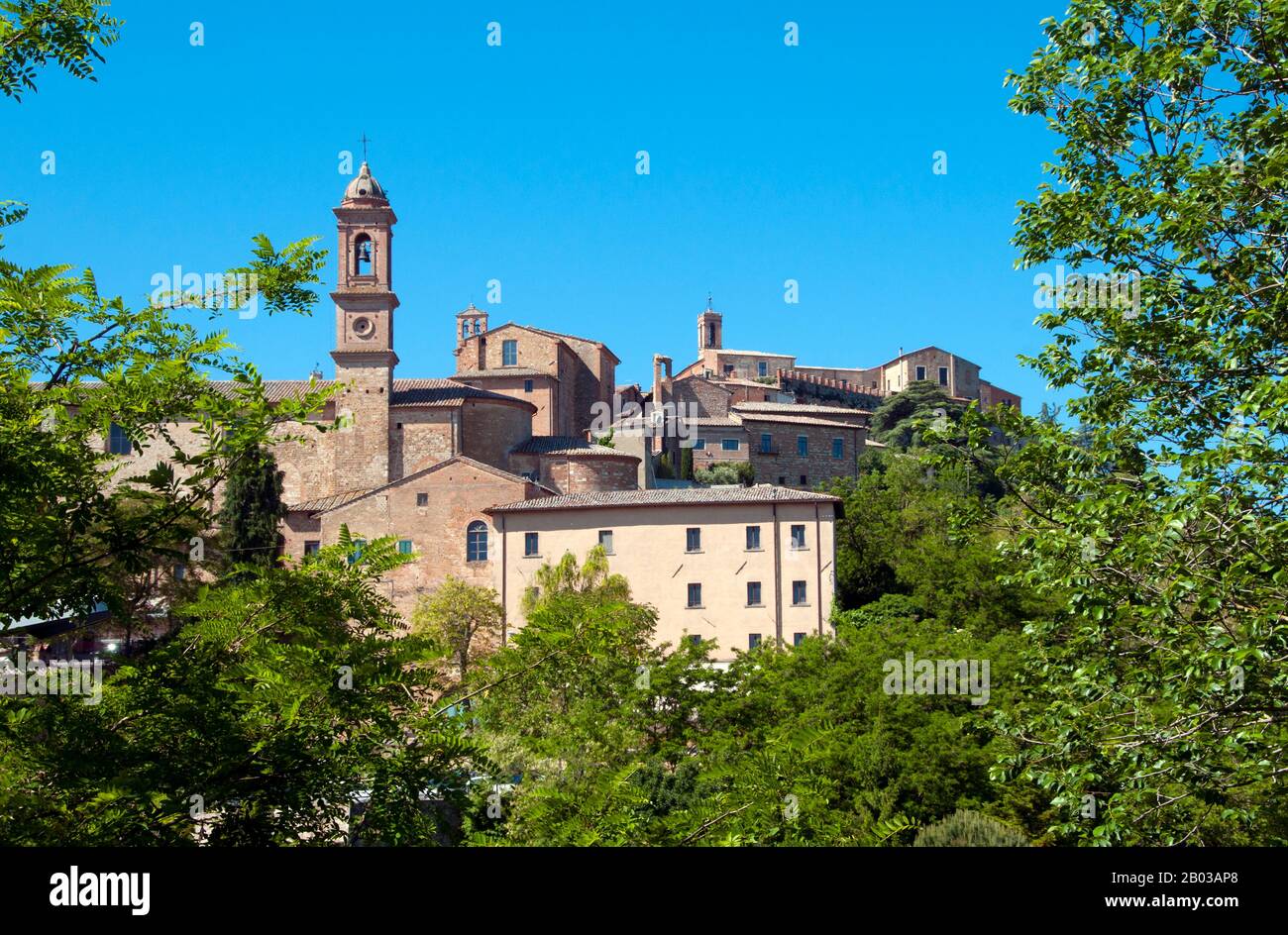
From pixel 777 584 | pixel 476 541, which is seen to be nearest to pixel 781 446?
pixel 777 584

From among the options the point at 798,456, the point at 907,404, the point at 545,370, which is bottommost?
the point at 798,456

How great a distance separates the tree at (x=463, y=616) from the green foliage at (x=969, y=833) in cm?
2218

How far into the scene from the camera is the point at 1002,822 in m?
22.9

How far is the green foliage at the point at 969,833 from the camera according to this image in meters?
21.0

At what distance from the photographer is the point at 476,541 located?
4456 centimetres

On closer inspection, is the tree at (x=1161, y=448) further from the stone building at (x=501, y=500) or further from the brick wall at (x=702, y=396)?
the brick wall at (x=702, y=396)

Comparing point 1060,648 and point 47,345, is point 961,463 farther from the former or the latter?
point 47,345

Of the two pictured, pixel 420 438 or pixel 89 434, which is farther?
pixel 420 438

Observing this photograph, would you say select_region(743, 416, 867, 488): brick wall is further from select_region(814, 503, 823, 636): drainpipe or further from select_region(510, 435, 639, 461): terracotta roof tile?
select_region(814, 503, 823, 636): drainpipe

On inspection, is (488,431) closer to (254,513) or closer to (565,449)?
(565,449)

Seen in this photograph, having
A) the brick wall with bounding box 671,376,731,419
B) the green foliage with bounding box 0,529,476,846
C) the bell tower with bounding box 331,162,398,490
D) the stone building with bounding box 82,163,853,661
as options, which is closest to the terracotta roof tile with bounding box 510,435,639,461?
the stone building with bounding box 82,163,853,661

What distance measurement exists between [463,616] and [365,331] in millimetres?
17168

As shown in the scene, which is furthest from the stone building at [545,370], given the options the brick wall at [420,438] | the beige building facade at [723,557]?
the beige building facade at [723,557]
